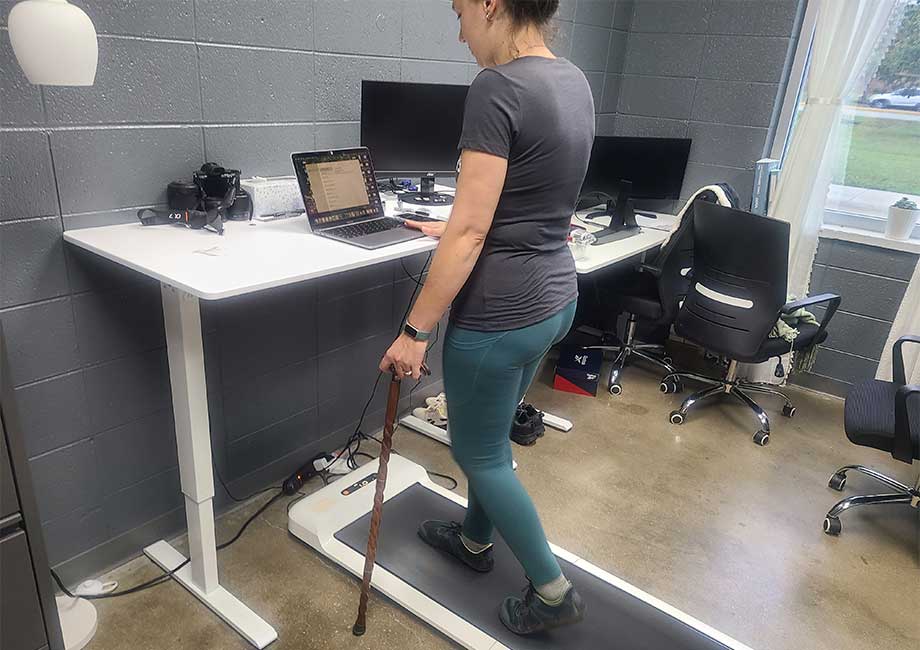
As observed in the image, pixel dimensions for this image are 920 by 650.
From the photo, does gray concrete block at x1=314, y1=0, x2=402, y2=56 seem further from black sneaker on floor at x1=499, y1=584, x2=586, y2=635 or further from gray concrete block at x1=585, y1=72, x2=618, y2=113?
black sneaker on floor at x1=499, y1=584, x2=586, y2=635

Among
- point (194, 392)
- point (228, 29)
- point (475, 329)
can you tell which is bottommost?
point (194, 392)

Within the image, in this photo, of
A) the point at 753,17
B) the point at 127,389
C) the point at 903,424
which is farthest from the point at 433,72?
the point at 903,424

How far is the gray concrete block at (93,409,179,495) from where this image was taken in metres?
1.87

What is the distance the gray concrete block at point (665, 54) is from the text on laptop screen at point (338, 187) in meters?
2.24

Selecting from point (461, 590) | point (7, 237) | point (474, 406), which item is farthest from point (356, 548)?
point (7, 237)

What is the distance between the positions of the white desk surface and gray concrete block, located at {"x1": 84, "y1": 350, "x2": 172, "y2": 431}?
0.38 metres

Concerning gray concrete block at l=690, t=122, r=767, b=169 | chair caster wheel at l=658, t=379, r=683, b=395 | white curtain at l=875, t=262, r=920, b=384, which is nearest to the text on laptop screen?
chair caster wheel at l=658, t=379, r=683, b=395

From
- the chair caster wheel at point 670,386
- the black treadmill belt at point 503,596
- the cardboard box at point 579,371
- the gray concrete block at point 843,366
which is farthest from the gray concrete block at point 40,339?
the gray concrete block at point 843,366

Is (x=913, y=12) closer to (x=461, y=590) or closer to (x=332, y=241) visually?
(x=332, y=241)

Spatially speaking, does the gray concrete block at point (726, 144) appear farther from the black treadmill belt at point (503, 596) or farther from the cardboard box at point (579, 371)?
the black treadmill belt at point (503, 596)

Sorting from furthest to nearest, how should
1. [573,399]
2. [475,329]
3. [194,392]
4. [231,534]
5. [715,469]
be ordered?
1. [573,399]
2. [715,469]
3. [231,534]
4. [194,392]
5. [475,329]

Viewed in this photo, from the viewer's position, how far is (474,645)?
1713mm

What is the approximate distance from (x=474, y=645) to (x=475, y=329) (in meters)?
0.87

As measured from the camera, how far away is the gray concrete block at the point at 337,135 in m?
2.26
